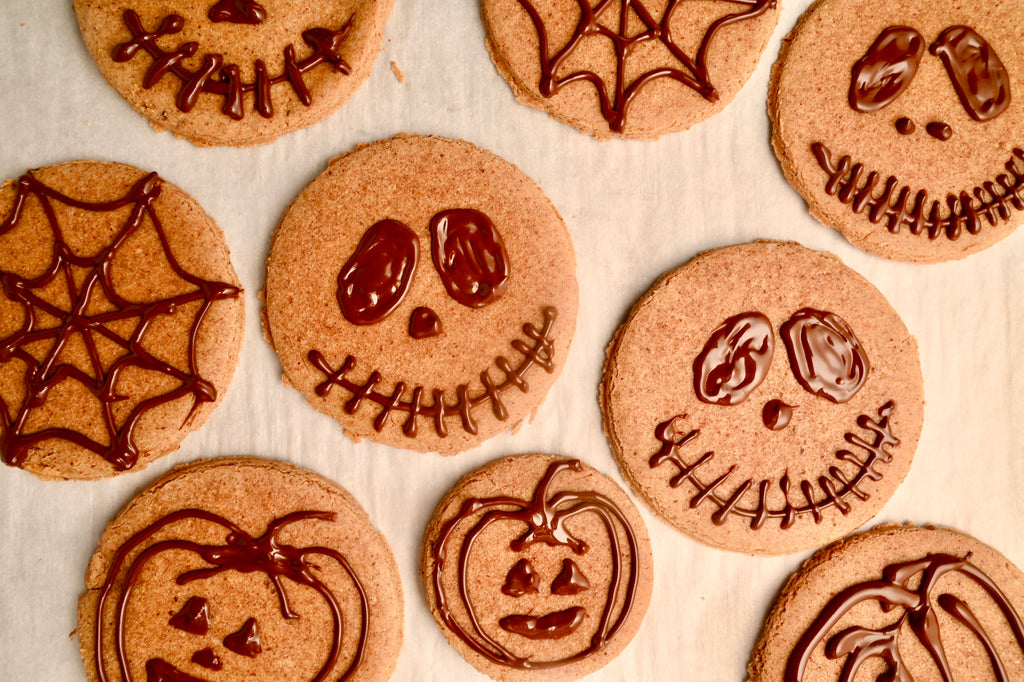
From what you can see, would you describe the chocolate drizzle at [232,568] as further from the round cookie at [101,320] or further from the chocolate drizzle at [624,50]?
the chocolate drizzle at [624,50]

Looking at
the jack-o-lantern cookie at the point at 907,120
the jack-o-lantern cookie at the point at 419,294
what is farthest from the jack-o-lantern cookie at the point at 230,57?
the jack-o-lantern cookie at the point at 907,120

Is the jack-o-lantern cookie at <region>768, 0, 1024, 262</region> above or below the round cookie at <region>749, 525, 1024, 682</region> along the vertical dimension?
above

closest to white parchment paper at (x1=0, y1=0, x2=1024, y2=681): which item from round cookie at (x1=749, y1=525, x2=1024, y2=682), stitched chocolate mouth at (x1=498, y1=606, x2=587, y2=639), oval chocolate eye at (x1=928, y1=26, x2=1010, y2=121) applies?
round cookie at (x1=749, y1=525, x2=1024, y2=682)

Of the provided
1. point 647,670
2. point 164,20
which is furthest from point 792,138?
point 164,20

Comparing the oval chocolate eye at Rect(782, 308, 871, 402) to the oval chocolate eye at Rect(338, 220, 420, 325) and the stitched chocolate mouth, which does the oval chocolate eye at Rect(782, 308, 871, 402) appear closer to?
the stitched chocolate mouth

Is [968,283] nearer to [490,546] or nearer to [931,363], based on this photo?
[931,363]

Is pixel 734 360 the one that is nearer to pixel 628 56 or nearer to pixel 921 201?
pixel 921 201
